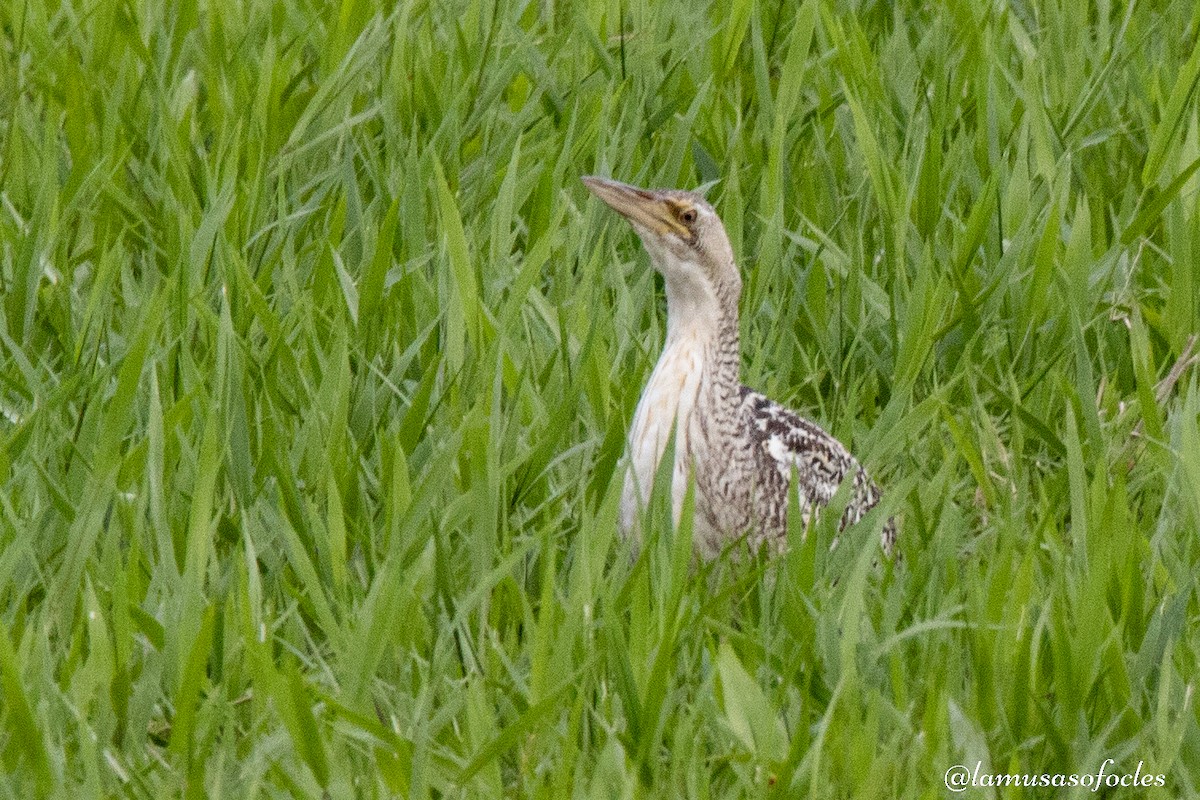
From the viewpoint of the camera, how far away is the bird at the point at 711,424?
4.84m

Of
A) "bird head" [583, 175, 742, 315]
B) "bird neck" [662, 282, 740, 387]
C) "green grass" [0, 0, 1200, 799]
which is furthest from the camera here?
"bird head" [583, 175, 742, 315]

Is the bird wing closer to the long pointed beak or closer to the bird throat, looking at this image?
the bird throat

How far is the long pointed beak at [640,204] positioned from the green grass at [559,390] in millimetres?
200

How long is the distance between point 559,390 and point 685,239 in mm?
435

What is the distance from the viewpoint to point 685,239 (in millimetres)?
5035

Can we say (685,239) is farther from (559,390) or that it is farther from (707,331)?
(559,390)

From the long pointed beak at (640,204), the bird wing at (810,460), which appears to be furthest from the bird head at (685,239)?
the bird wing at (810,460)

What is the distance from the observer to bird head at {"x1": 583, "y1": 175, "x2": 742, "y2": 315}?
503 cm

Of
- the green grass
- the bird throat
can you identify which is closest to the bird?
the bird throat

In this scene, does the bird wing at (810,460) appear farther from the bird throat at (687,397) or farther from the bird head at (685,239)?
the bird head at (685,239)

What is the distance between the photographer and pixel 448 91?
20.9ft

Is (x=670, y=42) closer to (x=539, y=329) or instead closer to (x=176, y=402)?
(x=539, y=329)

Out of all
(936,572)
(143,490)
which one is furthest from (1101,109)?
(143,490)

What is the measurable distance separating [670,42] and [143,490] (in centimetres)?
278
